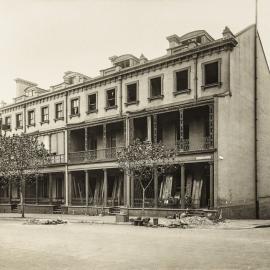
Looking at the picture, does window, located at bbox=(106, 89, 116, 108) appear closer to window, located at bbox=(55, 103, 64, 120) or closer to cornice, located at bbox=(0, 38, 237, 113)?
cornice, located at bbox=(0, 38, 237, 113)

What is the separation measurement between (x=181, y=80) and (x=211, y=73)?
2.27 m

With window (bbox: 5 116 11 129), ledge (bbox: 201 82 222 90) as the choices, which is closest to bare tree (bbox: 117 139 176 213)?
ledge (bbox: 201 82 222 90)

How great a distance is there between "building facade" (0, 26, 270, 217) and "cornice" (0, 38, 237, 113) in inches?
2.6

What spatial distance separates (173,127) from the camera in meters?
27.5

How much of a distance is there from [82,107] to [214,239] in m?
19.9

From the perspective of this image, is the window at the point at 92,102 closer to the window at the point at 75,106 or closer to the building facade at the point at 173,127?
the building facade at the point at 173,127

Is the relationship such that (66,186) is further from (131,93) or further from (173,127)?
(173,127)

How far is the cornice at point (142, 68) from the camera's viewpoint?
928 inches

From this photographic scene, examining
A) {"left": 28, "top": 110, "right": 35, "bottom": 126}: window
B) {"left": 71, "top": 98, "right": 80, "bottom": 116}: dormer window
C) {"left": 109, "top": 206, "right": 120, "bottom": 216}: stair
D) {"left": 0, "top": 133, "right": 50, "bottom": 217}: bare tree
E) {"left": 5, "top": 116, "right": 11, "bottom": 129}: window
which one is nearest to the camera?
{"left": 0, "top": 133, "right": 50, "bottom": 217}: bare tree

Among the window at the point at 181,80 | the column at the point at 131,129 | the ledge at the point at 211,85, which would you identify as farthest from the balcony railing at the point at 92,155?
the ledge at the point at 211,85

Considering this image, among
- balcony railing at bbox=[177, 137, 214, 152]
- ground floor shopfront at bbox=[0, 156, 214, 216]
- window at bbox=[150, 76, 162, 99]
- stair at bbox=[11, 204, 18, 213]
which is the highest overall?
window at bbox=[150, 76, 162, 99]

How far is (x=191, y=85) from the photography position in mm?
24859

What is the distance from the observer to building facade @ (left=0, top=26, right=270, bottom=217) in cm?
2362

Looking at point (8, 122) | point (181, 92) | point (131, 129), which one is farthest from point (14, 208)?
point (181, 92)
